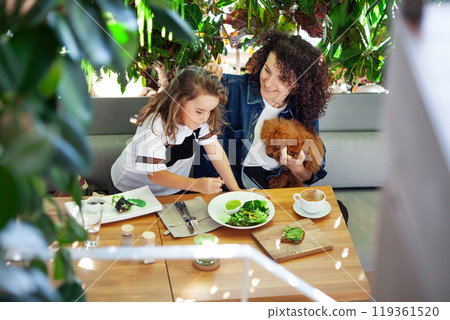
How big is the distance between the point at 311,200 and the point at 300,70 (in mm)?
633

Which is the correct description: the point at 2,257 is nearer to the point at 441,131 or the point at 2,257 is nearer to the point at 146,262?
the point at 441,131

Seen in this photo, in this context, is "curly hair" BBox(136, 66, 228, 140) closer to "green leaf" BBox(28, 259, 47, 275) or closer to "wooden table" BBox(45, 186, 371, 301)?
"wooden table" BBox(45, 186, 371, 301)

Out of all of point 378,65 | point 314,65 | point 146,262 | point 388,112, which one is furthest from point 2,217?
point 378,65

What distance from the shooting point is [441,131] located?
1.08ft

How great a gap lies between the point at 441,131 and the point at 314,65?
5.79 feet

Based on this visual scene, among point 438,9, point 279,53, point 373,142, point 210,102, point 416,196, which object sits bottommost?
point 373,142

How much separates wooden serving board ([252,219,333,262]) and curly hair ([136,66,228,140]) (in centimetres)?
58

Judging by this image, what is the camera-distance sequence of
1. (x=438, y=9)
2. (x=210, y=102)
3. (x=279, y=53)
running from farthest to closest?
(x=279, y=53), (x=210, y=102), (x=438, y=9)

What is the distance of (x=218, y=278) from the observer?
1.28m

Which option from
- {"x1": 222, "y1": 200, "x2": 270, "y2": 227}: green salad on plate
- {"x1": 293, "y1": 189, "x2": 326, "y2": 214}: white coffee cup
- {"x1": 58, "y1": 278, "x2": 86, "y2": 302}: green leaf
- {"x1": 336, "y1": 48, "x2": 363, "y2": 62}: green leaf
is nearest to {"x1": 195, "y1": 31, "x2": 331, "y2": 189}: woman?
{"x1": 336, "y1": 48, "x2": 363, "y2": 62}: green leaf

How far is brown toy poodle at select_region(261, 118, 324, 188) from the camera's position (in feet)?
6.22

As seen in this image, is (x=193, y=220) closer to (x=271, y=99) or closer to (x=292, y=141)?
(x=292, y=141)

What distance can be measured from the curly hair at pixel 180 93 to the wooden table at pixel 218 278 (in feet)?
1.67

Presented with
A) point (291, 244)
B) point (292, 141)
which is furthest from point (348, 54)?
point (291, 244)
